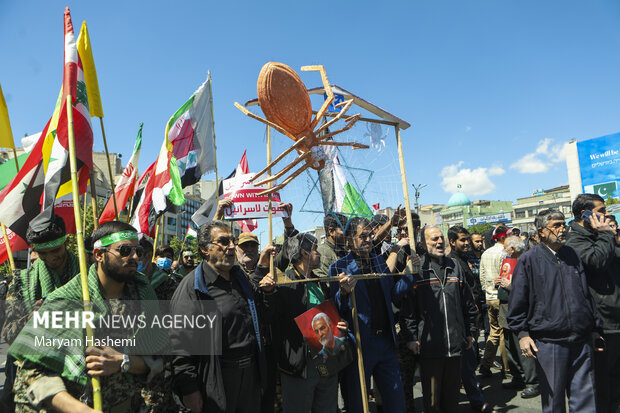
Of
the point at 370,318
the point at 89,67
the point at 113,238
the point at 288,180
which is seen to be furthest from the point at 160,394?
the point at 89,67

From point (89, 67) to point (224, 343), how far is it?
282 centimetres

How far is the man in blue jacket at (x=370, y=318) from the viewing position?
376 cm

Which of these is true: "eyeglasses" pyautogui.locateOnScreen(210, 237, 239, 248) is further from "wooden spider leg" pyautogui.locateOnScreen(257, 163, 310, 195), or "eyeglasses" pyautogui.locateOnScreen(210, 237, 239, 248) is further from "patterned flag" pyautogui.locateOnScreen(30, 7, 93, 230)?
"patterned flag" pyautogui.locateOnScreen(30, 7, 93, 230)

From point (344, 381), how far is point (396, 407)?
23.1 inches

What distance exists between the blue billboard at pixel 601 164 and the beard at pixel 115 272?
1239 inches

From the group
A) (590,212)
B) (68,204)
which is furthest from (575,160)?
(68,204)

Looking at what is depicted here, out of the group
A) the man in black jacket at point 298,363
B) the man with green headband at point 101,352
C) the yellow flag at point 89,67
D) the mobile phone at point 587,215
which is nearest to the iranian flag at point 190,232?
the yellow flag at point 89,67

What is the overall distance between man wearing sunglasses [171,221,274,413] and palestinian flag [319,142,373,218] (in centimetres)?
91

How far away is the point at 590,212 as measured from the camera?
401cm

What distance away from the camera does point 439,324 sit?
408cm

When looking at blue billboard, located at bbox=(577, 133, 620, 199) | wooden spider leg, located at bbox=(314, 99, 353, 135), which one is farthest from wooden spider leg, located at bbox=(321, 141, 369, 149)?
blue billboard, located at bbox=(577, 133, 620, 199)

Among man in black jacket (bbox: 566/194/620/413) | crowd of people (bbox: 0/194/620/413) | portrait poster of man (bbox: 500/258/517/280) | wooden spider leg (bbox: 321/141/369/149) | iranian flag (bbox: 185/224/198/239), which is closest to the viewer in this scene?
crowd of people (bbox: 0/194/620/413)

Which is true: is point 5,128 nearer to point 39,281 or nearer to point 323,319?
point 39,281

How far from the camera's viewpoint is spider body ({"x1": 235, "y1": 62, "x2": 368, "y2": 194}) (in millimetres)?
3154
